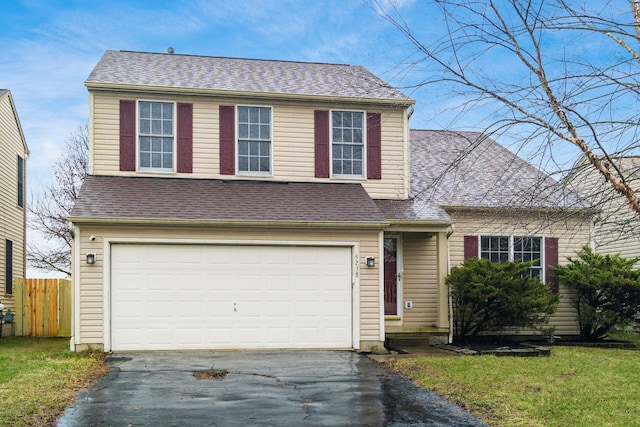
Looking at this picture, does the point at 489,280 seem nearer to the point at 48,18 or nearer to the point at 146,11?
the point at 146,11

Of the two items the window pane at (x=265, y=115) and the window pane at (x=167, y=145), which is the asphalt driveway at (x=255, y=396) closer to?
the window pane at (x=167, y=145)

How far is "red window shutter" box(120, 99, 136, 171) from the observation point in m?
15.5

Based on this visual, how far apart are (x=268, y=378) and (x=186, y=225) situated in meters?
4.44

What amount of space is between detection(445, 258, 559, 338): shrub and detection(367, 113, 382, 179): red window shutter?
296 centimetres

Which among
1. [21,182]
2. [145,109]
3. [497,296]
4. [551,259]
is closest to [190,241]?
[145,109]

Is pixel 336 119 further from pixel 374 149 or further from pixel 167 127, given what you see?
pixel 167 127

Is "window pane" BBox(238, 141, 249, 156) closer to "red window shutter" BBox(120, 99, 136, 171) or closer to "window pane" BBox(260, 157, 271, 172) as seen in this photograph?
"window pane" BBox(260, 157, 271, 172)

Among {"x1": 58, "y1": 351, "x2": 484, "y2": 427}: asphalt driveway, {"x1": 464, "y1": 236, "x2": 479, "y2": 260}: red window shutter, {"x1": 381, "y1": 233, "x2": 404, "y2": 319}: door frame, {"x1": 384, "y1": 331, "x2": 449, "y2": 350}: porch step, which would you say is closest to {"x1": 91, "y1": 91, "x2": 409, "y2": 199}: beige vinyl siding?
{"x1": 381, "y1": 233, "x2": 404, "y2": 319}: door frame

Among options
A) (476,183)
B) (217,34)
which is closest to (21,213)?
(217,34)

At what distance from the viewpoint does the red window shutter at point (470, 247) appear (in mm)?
17156

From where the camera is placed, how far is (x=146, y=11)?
11969mm

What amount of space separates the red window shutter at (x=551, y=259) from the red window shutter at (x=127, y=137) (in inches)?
408

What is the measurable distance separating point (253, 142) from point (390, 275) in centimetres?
454

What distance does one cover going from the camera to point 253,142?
A: 16.1m
